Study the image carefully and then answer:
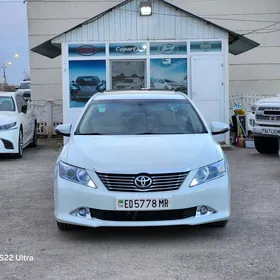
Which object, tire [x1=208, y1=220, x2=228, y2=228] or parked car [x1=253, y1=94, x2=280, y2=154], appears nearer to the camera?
tire [x1=208, y1=220, x2=228, y2=228]

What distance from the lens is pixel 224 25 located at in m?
18.7

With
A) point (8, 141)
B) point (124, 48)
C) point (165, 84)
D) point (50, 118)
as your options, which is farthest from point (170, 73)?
point (50, 118)

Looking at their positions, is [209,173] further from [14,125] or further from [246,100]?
[246,100]

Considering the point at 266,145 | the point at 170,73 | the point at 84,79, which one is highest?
the point at 170,73

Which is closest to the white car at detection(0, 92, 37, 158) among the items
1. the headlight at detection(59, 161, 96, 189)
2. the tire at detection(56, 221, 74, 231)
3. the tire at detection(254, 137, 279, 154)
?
the tire at detection(254, 137, 279, 154)

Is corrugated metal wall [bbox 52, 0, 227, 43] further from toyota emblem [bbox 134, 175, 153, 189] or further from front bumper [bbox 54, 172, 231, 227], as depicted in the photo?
toyota emblem [bbox 134, 175, 153, 189]

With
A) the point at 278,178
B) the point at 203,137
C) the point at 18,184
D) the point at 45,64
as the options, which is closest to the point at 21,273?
the point at 203,137

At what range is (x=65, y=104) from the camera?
44.9 ft

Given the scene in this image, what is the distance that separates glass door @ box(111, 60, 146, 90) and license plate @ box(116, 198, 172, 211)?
29.5ft

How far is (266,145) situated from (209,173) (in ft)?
24.1

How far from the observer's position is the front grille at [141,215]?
524 cm

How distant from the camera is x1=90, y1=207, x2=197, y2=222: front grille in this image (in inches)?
206

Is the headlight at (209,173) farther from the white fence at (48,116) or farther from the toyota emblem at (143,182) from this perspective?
the white fence at (48,116)

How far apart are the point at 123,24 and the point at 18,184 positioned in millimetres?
6196
